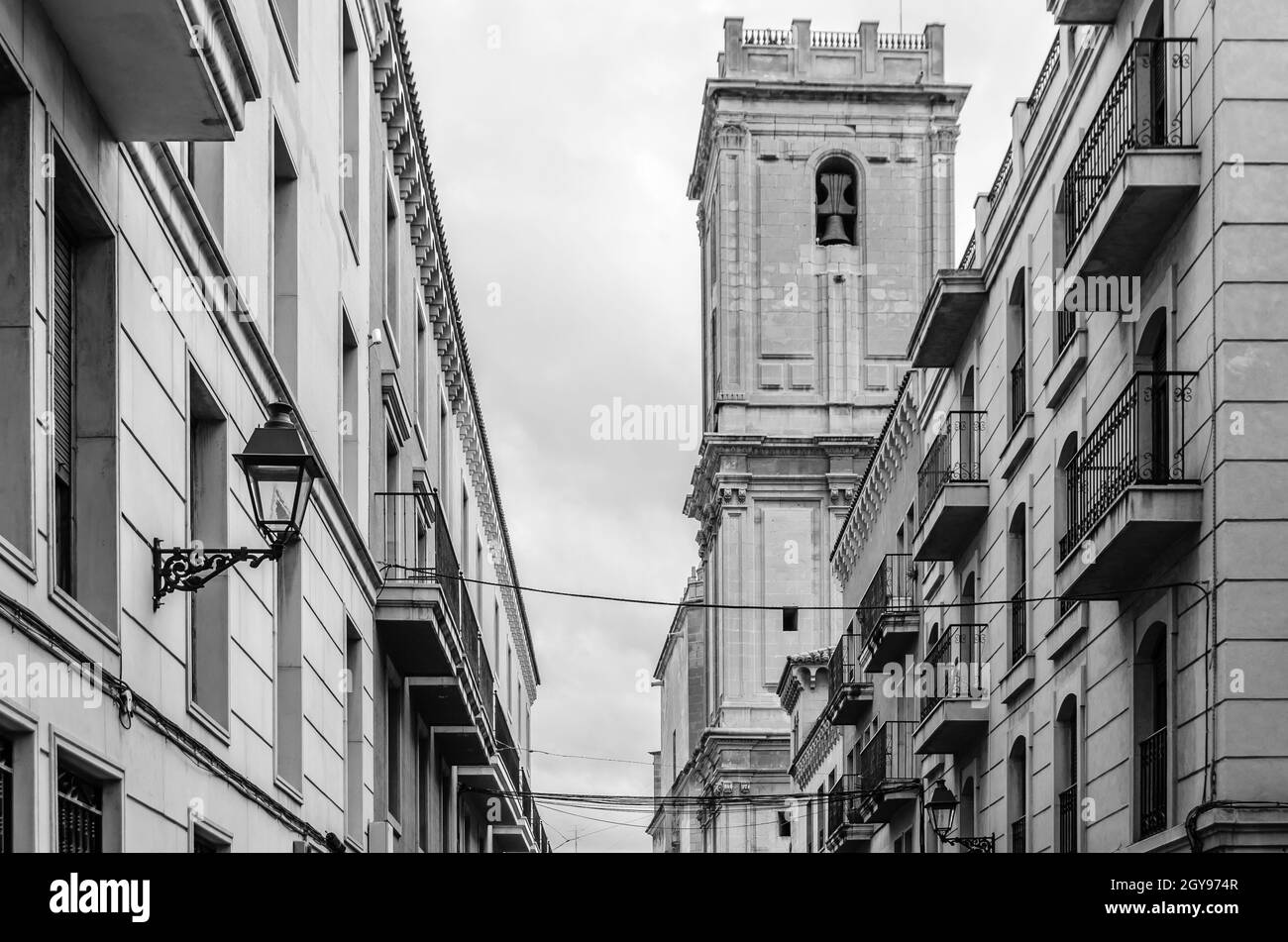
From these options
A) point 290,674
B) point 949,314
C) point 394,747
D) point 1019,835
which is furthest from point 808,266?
point 290,674

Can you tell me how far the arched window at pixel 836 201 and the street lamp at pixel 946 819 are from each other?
45.8 meters

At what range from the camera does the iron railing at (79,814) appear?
37.3ft

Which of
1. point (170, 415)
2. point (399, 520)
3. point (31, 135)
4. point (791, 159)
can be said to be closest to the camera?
point (31, 135)

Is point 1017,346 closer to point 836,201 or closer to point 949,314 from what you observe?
point 949,314

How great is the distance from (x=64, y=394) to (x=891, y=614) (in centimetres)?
2533

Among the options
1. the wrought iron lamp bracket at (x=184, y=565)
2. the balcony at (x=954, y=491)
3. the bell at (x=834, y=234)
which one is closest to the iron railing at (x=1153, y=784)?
the balcony at (x=954, y=491)

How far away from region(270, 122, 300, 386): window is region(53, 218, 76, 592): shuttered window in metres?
6.48

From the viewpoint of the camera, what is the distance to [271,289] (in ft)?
59.3

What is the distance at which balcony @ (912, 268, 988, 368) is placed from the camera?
99.1 ft

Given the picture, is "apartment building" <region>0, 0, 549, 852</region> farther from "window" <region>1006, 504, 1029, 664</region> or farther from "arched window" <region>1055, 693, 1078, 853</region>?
"arched window" <region>1055, 693, 1078, 853</region>

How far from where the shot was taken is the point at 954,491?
97.8 ft

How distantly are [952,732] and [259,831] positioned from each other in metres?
15.8
